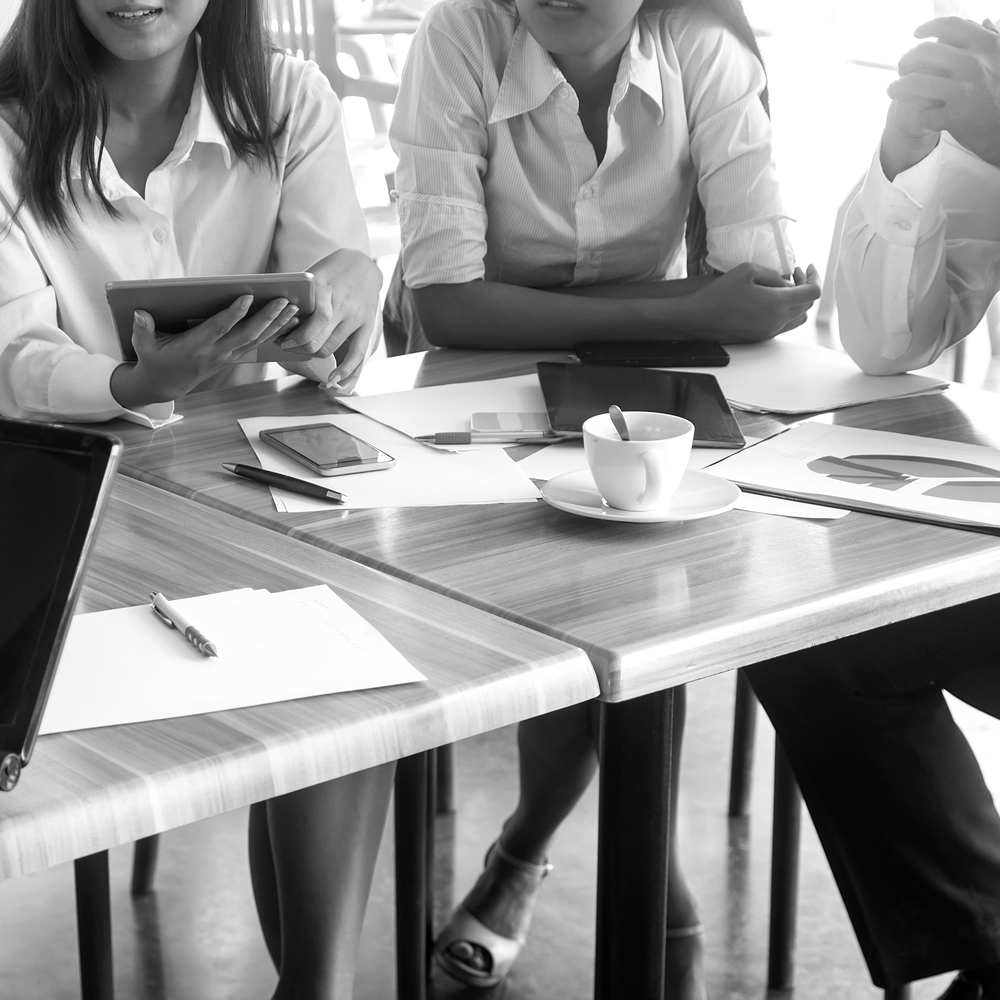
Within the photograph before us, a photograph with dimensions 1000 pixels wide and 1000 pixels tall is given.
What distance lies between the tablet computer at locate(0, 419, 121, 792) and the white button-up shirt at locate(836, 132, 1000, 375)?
1.09m

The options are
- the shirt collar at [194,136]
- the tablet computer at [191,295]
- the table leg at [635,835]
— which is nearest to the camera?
the table leg at [635,835]

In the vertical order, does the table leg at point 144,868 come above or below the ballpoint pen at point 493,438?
below

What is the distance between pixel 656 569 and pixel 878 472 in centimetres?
31

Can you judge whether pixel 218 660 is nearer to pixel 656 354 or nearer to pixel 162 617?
pixel 162 617

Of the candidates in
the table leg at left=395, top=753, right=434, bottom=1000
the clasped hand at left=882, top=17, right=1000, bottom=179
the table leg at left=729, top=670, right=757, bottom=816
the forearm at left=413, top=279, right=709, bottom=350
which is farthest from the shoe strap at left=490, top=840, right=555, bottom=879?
the clasped hand at left=882, top=17, right=1000, bottom=179

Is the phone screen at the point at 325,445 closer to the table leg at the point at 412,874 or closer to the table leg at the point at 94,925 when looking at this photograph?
the table leg at the point at 412,874

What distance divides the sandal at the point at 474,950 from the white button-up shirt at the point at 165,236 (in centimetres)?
73

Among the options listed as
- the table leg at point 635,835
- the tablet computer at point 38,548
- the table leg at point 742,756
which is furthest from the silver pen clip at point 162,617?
the table leg at point 742,756

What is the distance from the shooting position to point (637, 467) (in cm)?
99

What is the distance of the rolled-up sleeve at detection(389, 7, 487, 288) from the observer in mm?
1740

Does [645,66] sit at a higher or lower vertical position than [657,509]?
higher

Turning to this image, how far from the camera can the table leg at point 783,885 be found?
64.2 inches

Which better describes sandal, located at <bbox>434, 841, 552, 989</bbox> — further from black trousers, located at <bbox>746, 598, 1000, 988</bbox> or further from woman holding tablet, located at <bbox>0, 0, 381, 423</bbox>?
woman holding tablet, located at <bbox>0, 0, 381, 423</bbox>

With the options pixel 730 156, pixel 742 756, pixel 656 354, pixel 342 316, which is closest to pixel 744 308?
pixel 656 354
